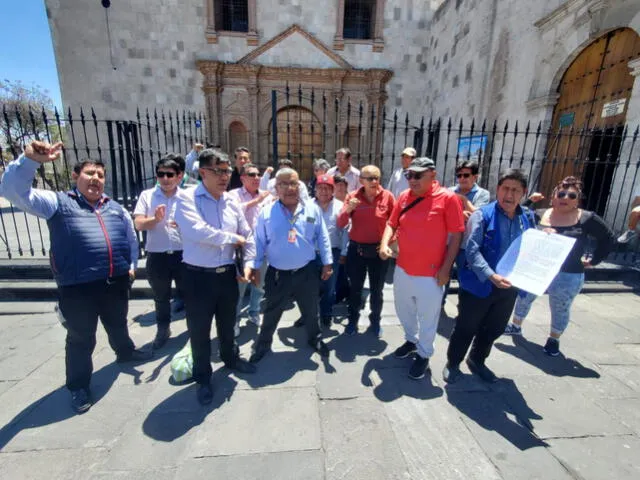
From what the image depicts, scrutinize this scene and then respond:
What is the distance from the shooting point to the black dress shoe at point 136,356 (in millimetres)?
3053

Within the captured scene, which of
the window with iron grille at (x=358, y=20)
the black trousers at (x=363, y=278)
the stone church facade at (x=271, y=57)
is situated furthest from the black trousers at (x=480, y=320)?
the window with iron grille at (x=358, y=20)

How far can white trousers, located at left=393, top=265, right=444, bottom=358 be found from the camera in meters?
2.76

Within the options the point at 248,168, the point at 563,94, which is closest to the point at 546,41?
the point at 563,94

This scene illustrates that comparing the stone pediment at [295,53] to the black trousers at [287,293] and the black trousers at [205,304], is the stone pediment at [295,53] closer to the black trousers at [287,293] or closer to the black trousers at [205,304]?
the black trousers at [287,293]

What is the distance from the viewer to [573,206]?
310cm

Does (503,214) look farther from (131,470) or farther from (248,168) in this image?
(131,470)

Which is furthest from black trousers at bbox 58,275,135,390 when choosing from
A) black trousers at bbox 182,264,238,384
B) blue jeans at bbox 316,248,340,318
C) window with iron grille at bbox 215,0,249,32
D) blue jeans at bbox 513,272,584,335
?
window with iron grille at bbox 215,0,249,32

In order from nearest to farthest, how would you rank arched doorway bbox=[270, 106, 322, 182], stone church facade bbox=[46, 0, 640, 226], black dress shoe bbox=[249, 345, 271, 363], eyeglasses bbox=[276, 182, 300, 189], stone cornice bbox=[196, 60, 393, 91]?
1. eyeglasses bbox=[276, 182, 300, 189]
2. black dress shoe bbox=[249, 345, 271, 363]
3. stone church facade bbox=[46, 0, 640, 226]
4. stone cornice bbox=[196, 60, 393, 91]
5. arched doorway bbox=[270, 106, 322, 182]

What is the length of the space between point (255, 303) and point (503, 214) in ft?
9.53

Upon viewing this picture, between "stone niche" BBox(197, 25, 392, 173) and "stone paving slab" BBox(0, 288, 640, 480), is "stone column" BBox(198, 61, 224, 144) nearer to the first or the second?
"stone niche" BBox(197, 25, 392, 173)

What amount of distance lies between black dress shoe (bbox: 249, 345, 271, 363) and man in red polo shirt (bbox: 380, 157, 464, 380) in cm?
150

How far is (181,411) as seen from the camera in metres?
2.48

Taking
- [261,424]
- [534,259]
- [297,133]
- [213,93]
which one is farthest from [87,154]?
[297,133]

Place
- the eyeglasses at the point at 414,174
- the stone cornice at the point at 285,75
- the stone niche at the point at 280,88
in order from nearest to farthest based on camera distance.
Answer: the eyeglasses at the point at 414,174
the stone cornice at the point at 285,75
the stone niche at the point at 280,88
